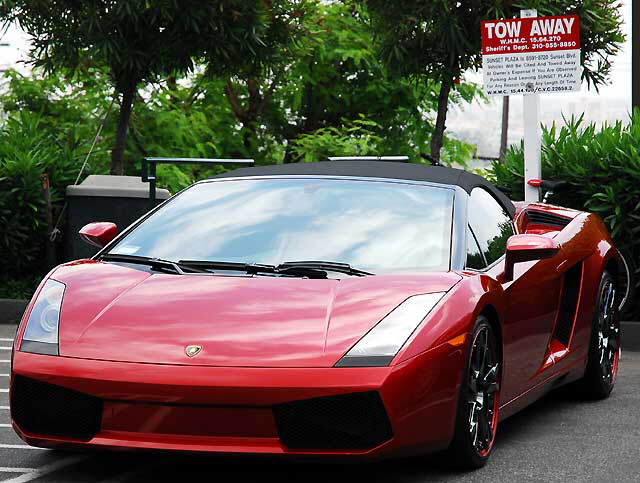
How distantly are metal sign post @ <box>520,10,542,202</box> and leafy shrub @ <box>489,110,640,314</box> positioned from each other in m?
0.21

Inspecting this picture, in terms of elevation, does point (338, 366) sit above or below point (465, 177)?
below

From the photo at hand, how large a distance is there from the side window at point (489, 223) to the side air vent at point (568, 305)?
44cm

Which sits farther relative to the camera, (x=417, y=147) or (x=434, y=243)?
(x=417, y=147)

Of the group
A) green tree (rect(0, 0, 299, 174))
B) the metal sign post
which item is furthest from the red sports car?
green tree (rect(0, 0, 299, 174))

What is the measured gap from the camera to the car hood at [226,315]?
5141 mm

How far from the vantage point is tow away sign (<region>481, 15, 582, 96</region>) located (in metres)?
11.9

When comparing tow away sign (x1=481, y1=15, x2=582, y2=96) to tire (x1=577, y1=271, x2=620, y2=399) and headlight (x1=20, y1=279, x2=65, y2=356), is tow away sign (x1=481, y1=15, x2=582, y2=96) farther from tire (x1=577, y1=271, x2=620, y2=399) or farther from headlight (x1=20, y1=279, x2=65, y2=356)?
headlight (x1=20, y1=279, x2=65, y2=356)

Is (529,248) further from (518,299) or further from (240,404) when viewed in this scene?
(240,404)

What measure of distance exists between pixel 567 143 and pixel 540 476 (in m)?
6.48

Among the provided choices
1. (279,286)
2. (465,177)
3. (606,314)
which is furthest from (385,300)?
(606,314)

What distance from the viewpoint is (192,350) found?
16.9 ft

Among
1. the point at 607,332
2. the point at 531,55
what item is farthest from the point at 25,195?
the point at 607,332

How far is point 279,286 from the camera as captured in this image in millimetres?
5590

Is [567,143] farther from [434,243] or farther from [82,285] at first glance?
[82,285]
